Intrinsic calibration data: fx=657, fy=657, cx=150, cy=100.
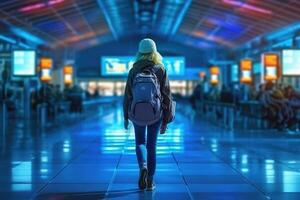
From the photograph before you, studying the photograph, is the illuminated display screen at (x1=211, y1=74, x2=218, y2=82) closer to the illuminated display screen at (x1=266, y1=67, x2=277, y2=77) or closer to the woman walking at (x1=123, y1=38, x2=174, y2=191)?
the illuminated display screen at (x1=266, y1=67, x2=277, y2=77)

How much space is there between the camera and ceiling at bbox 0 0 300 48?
93.0 ft

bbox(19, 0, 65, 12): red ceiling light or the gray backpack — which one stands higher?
bbox(19, 0, 65, 12): red ceiling light

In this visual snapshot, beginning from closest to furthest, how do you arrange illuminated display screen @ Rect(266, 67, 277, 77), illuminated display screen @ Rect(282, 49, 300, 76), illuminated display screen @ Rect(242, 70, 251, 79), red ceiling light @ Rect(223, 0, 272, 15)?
illuminated display screen @ Rect(282, 49, 300, 76) < illuminated display screen @ Rect(266, 67, 277, 77) < red ceiling light @ Rect(223, 0, 272, 15) < illuminated display screen @ Rect(242, 70, 251, 79)

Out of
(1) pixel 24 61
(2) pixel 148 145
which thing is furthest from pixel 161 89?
(1) pixel 24 61

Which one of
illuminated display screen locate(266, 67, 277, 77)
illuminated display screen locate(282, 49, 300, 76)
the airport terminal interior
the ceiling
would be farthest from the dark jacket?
the ceiling

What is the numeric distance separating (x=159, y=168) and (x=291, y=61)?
11702mm

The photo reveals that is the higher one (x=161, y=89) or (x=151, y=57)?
(x=151, y=57)

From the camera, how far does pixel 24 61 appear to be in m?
23.3

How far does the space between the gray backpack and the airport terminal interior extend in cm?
51

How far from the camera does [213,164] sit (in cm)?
1077

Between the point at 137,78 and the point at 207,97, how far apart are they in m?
27.5

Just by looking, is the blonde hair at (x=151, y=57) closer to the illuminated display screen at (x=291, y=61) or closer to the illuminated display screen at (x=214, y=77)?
the illuminated display screen at (x=291, y=61)

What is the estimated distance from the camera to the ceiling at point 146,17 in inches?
1116

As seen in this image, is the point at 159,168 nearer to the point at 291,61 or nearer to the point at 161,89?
the point at 161,89
